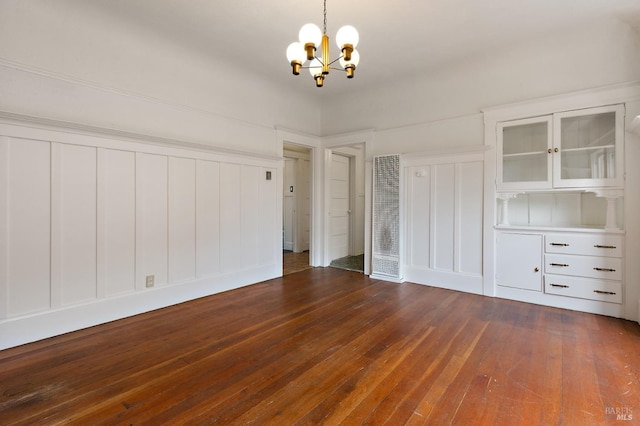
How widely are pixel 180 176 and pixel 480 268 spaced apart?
12.8 ft

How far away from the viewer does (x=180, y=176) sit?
360 centimetres

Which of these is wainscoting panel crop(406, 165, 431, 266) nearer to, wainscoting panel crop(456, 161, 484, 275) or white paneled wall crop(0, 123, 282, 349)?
wainscoting panel crop(456, 161, 484, 275)

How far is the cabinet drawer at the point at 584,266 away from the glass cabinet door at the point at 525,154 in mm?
834

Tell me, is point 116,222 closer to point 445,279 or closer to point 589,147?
point 445,279

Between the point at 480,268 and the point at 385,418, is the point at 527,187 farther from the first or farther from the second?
the point at 385,418

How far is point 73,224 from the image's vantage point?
2838 millimetres

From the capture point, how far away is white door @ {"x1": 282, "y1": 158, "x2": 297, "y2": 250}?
7379 mm

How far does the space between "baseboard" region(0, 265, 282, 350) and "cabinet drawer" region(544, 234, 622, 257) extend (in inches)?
152

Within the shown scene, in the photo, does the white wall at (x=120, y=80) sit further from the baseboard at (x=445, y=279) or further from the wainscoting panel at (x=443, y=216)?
the baseboard at (x=445, y=279)

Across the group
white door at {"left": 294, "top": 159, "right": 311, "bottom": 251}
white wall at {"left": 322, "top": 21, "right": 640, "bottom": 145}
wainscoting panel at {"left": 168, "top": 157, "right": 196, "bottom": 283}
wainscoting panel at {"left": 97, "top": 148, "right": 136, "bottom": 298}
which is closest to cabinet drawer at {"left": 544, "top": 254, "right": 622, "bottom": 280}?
white wall at {"left": 322, "top": 21, "right": 640, "bottom": 145}

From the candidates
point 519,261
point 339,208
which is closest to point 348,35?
point 519,261

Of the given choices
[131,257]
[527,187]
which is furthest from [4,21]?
[527,187]

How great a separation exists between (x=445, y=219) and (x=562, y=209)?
132 cm

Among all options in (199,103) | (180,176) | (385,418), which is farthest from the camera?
(199,103)
